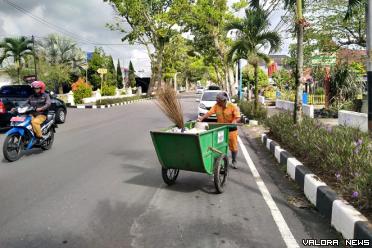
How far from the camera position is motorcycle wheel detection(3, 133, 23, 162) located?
782 cm

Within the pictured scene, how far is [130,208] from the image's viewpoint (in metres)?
4.92

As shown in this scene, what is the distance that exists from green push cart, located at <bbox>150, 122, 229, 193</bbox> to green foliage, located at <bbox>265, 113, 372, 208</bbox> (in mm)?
1611

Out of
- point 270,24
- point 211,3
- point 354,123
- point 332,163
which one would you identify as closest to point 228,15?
point 211,3

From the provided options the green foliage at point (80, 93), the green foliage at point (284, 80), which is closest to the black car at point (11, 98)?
the green foliage at point (80, 93)

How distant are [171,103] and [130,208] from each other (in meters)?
1.81

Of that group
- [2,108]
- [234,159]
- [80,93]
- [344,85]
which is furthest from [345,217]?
[80,93]

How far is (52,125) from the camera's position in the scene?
939 cm

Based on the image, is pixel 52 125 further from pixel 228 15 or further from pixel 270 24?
pixel 228 15

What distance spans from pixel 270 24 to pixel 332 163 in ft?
41.8

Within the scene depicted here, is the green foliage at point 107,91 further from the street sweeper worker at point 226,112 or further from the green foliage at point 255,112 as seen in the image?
the street sweeper worker at point 226,112

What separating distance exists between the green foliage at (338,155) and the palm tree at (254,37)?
28.5 feet

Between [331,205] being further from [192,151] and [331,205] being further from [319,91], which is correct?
[319,91]

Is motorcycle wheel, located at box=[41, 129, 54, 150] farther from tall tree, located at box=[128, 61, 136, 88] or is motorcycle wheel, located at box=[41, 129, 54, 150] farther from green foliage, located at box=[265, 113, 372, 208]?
tall tree, located at box=[128, 61, 136, 88]

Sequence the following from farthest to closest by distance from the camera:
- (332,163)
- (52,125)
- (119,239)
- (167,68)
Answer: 1. (167,68)
2. (52,125)
3. (332,163)
4. (119,239)
